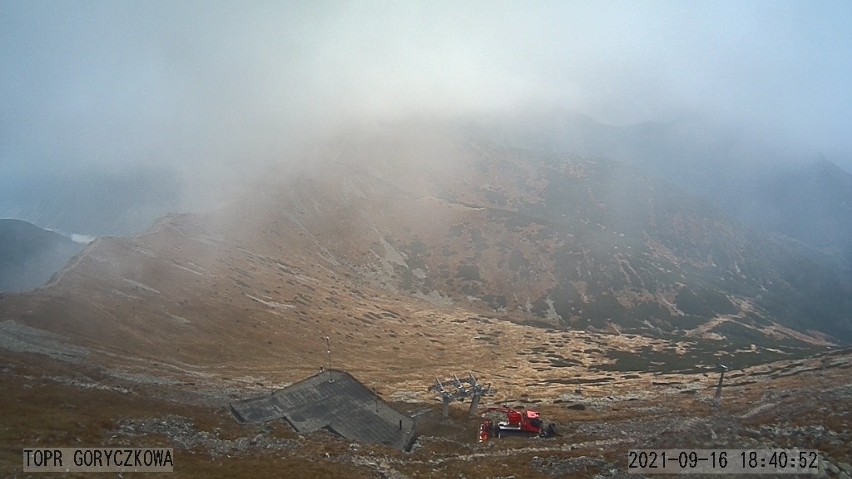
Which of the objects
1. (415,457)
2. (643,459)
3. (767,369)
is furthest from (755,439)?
(767,369)

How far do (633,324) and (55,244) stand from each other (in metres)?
213

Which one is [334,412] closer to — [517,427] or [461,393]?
[517,427]

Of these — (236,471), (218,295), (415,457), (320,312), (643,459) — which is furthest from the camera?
(320,312)

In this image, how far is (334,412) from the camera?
4741 centimetres

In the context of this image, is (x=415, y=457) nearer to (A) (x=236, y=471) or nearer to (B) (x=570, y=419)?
(A) (x=236, y=471)

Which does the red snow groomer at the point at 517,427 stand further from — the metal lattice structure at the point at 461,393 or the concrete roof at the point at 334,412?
the concrete roof at the point at 334,412

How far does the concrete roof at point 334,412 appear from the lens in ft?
146

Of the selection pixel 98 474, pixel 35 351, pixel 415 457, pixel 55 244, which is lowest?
pixel 415 457

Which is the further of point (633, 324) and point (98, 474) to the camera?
point (633, 324)

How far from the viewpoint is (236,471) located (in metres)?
33.1

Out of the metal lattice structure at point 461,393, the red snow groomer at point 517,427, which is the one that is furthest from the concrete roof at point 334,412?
the red snow groomer at point 517,427

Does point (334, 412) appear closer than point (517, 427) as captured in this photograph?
Yes

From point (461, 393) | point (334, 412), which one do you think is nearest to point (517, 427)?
point (461, 393)

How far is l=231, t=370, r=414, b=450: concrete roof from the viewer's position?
44.4 m
